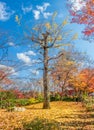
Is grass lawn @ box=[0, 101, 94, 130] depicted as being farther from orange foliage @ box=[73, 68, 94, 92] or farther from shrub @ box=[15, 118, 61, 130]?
orange foliage @ box=[73, 68, 94, 92]

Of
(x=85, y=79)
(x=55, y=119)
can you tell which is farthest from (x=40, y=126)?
(x=85, y=79)

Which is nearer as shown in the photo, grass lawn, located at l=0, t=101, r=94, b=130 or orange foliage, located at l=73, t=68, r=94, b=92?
grass lawn, located at l=0, t=101, r=94, b=130

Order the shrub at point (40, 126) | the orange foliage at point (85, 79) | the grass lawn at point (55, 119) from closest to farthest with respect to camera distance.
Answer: the shrub at point (40, 126) < the grass lawn at point (55, 119) < the orange foliage at point (85, 79)

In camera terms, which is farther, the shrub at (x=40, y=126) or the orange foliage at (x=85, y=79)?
the orange foliage at (x=85, y=79)

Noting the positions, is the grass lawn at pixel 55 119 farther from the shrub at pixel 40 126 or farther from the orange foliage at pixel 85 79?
the orange foliage at pixel 85 79

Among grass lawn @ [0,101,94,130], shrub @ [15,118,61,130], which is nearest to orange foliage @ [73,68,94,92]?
grass lawn @ [0,101,94,130]

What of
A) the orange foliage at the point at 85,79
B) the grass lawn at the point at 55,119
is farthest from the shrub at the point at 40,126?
the orange foliage at the point at 85,79

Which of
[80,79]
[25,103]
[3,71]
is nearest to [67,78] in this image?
[80,79]

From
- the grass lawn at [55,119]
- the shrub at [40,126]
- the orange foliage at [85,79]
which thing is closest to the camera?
the shrub at [40,126]

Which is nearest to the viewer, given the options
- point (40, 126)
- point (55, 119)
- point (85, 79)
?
point (40, 126)

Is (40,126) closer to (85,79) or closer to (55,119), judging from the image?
(55,119)

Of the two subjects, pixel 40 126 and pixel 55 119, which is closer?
pixel 40 126

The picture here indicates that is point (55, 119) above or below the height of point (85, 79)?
below

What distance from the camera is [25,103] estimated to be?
32.3 metres
